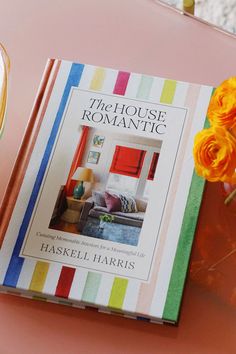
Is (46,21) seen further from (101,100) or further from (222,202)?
(222,202)

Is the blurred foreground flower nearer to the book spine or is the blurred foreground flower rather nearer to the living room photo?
the living room photo

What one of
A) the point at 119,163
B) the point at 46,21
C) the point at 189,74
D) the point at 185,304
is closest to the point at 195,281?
the point at 185,304

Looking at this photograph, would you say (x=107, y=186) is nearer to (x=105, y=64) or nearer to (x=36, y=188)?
(x=36, y=188)

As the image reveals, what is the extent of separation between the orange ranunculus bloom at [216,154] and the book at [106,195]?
6cm

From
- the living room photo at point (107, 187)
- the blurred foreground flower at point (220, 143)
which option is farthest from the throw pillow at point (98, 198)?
the blurred foreground flower at point (220, 143)

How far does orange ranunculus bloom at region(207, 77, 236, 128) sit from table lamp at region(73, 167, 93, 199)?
6.1 inches

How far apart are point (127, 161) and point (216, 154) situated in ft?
0.39

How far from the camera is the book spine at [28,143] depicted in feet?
2.13

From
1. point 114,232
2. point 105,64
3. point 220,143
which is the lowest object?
point 114,232

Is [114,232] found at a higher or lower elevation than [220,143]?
lower

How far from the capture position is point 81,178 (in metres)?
0.66

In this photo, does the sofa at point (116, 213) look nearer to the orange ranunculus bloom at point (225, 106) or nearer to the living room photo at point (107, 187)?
the living room photo at point (107, 187)

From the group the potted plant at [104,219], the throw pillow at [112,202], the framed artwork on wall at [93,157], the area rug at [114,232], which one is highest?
the framed artwork on wall at [93,157]

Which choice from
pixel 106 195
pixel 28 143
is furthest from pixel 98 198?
pixel 28 143
